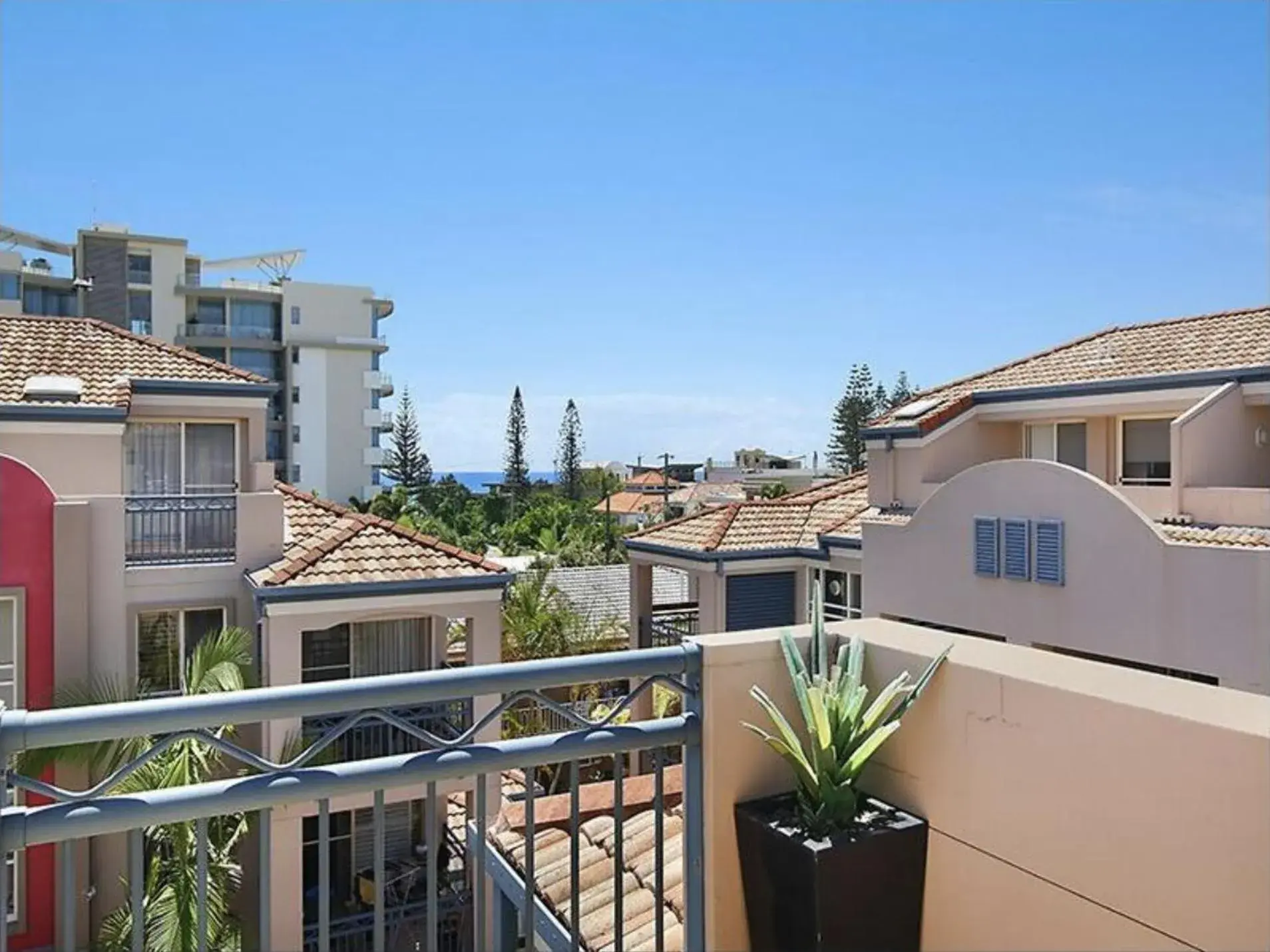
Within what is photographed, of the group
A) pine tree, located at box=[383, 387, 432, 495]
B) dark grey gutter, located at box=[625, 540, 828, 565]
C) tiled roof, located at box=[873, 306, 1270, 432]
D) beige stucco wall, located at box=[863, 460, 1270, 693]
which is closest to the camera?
beige stucco wall, located at box=[863, 460, 1270, 693]

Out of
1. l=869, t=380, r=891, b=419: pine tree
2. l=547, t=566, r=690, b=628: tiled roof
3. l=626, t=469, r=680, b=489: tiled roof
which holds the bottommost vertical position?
l=547, t=566, r=690, b=628: tiled roof

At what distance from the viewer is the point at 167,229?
45.3 meters

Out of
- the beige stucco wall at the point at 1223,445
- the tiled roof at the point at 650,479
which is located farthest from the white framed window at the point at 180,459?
the tiled roof at the point at 650,479

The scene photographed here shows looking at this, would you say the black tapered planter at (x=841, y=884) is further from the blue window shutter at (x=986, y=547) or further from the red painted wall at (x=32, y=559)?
the blue window shutter at (x=986, y=547)

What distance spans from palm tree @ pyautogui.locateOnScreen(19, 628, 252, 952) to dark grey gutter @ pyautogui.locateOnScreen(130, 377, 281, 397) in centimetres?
383

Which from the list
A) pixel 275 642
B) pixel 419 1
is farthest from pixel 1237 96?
pixel 275 642

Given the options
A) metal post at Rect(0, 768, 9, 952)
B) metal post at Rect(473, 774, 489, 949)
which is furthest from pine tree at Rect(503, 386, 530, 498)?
metal post at Rect(0, 768, 9, 952)

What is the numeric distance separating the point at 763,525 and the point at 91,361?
11.1 metres

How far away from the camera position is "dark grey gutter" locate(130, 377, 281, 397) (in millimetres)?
12000

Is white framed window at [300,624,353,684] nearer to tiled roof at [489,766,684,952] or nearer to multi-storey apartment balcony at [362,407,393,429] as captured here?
tiled roof at [489,766,684,952]

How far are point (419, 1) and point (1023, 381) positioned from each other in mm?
13005

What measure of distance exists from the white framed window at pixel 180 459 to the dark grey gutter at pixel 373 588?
7.17 feet

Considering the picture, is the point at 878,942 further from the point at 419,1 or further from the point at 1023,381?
the point at 1023,381

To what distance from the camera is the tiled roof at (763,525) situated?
1547 cm
